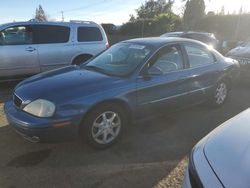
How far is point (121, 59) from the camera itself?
4.62 m

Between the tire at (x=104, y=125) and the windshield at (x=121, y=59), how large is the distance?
0.62m

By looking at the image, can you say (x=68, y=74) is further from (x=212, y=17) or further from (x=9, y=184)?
(x=212, y=17)

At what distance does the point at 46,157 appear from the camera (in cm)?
376

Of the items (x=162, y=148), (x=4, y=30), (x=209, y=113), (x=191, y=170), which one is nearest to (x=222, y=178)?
(x=191, y=170)

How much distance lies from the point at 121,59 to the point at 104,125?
126 centimetres

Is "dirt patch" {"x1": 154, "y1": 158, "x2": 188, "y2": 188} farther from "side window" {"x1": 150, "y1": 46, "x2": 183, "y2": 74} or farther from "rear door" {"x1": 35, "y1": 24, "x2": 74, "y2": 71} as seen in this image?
"rear door" {"x1": 35, "y1": 24, "x2": 74, "y2": 71}

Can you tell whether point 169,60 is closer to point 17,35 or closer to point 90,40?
point 90,40

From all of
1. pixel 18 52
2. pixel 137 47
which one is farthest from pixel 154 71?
pixel 18 52

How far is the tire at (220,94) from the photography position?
564cm

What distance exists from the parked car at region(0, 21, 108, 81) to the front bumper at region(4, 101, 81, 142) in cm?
388

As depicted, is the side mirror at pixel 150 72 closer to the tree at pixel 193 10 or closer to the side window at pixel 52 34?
the side window at pixel 52 34

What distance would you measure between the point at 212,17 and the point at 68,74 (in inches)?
A: 1213

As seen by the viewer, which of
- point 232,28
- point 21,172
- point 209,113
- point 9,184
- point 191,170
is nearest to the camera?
point 191,170

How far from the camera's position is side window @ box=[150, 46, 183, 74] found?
4.44 m
